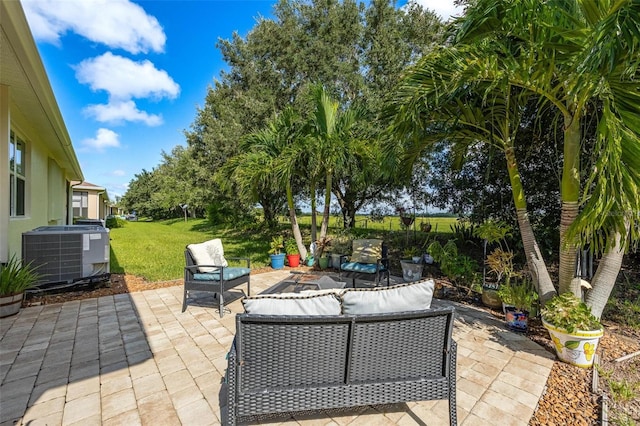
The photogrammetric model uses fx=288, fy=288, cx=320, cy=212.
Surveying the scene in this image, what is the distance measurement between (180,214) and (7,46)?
133ft

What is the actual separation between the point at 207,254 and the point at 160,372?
2.21m

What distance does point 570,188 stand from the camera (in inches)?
138

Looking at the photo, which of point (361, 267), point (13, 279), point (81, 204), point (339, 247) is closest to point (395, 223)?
point (339, 247)

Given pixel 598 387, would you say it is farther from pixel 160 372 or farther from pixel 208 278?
Result: pixel 208 278

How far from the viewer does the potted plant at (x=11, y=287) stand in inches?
160

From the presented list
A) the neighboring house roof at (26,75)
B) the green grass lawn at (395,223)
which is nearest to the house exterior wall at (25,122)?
the neighboring house roof at (26,75)

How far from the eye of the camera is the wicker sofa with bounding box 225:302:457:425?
71.5 inches

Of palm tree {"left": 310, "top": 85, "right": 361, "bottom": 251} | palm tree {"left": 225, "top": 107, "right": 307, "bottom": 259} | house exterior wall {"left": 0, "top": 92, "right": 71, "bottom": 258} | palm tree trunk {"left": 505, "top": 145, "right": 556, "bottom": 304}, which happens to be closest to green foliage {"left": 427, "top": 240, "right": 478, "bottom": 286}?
palm tree trunk {"left": 505, "top": 145, "right": 556, "bottom": 304}

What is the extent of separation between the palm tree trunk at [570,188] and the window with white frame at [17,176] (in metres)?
8.74

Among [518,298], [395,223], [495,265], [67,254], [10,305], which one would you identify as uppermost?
[395,223]

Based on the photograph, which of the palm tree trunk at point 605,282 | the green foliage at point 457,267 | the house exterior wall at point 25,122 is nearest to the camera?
the house exterior wall at point 25,122

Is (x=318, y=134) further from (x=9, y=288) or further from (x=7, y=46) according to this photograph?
(x=9, y=288)

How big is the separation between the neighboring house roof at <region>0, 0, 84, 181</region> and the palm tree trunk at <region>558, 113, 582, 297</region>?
18.5ft

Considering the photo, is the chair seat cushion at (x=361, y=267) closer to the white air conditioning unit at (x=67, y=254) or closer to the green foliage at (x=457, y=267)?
the green foliage at (x=457, y=267)
